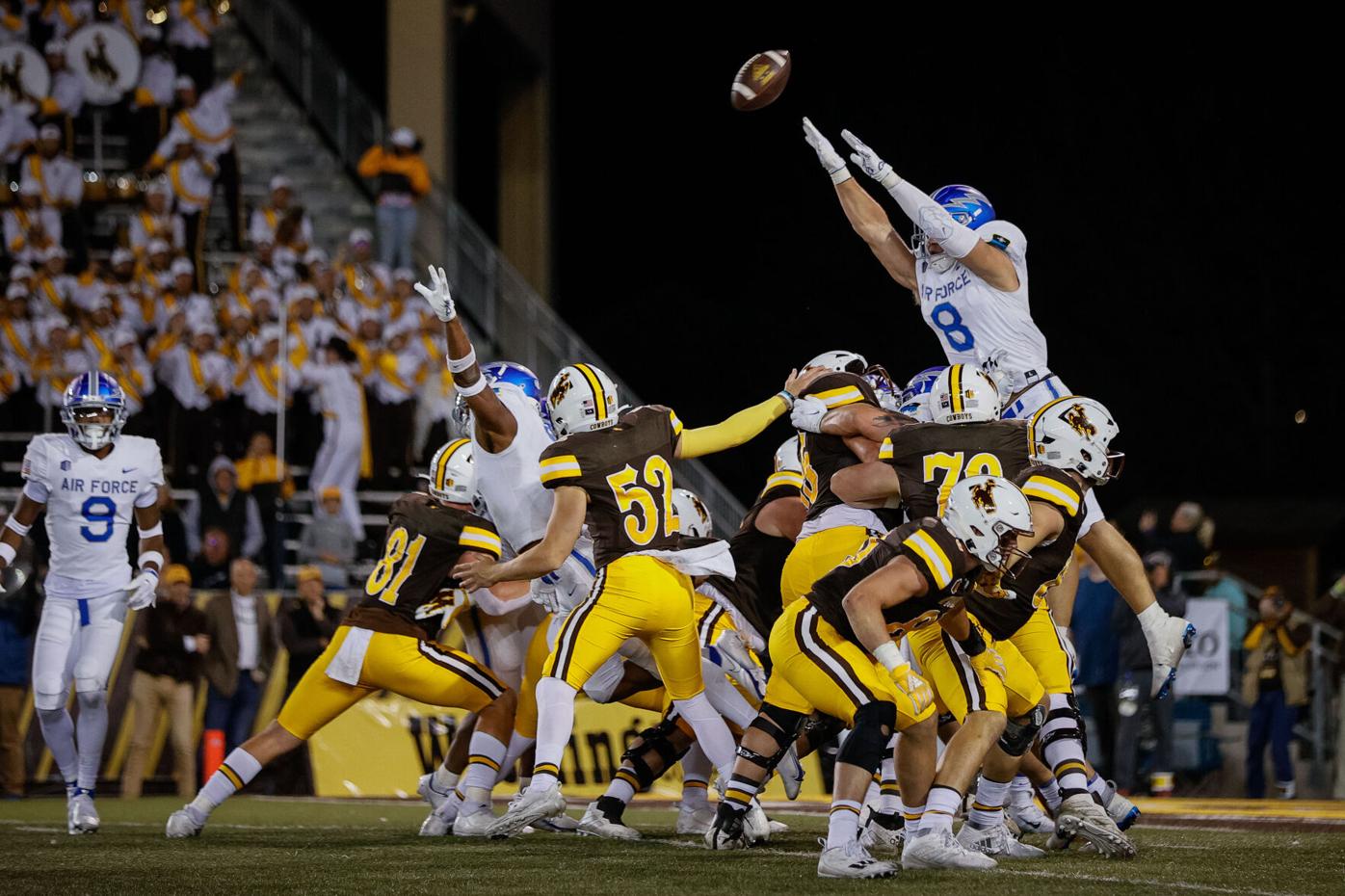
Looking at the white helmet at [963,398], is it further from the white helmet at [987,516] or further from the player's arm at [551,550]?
the player's arm at [551,550]

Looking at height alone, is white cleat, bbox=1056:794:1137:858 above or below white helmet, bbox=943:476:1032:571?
below

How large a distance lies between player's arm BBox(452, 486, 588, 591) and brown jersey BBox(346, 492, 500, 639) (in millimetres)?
577

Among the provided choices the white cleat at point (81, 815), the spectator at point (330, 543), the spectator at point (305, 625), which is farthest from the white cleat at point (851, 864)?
the spectator at point (330, 543)

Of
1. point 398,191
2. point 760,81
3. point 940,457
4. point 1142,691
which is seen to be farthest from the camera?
point 398,191

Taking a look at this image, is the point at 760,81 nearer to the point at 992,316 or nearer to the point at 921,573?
the point at 992,316

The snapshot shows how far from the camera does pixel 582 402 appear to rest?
25.1 ft

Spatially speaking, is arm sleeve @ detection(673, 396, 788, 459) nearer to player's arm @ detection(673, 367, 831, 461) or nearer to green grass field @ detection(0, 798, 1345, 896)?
player's arm @ detection(673, 367, 831, 461)

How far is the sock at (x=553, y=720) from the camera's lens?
7246 millimetres

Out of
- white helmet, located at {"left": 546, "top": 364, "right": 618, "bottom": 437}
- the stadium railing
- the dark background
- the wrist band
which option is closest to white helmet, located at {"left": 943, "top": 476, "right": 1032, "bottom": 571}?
white helmet, located at {"left": 546, "top": 364, "right": 618, "bottom": 437}

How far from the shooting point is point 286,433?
637 inches

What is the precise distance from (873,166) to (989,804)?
292cm

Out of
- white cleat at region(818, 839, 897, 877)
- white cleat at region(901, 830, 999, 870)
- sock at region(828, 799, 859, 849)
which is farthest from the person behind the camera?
white cleat at region(901, 830, 999, 870)

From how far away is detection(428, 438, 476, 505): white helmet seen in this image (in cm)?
823

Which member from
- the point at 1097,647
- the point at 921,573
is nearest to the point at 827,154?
the point at 921,573
